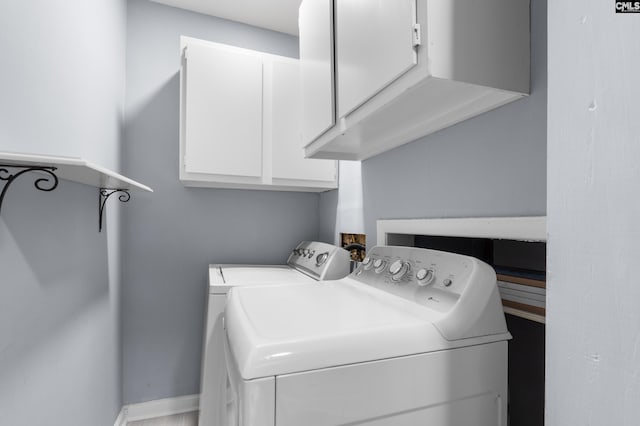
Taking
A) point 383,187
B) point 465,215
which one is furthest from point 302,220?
point 465,215

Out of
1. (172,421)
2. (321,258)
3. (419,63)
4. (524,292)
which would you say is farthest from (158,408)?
(419,63)

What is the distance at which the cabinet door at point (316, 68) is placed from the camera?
1.34m

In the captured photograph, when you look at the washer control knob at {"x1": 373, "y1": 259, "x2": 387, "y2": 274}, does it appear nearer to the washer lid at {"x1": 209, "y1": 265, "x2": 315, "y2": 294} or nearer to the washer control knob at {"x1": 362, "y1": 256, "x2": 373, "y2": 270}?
the washer control knob at {"x1": 362, "y1": 256, "x2": 373, "y2": 270}

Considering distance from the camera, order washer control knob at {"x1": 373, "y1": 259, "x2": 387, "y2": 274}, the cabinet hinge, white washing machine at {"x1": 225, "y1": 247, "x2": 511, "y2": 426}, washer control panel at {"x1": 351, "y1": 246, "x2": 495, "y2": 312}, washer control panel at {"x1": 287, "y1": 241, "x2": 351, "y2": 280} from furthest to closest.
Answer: washer control panel at {"x1": 287, "y1": 241, "x2": 351, "y2": 280}
washer control knob at {"x1": 373, "y1": 259, "x2": 387, "y2": 274}
washer control panel at {"x1": 351, "y1": 246, "x2": 495, "y2": 312}
the cabinet hinge
white washing machine at {"x1": 225, "y1": 247, "x2": 511, "y2": 426}

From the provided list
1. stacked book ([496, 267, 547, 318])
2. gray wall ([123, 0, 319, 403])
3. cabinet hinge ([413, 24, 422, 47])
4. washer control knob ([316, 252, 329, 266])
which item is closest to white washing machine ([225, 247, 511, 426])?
stacked book ([496, 267, 547, 318])

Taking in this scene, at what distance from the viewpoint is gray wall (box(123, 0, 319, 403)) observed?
87.7 inches

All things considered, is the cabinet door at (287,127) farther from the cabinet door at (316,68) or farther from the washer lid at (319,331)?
the washer lid at (319,331)

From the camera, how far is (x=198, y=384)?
2328mm

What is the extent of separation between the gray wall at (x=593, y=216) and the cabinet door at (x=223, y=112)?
1.81 meters

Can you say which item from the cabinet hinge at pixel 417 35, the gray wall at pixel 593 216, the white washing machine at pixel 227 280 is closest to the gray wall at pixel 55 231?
the white washing machine at pixel 227 280

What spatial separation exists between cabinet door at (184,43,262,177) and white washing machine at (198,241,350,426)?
0.65 metres

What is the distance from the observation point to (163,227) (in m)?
2.30

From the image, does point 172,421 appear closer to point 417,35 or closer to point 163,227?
point 163,227

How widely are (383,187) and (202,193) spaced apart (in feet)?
4.61
